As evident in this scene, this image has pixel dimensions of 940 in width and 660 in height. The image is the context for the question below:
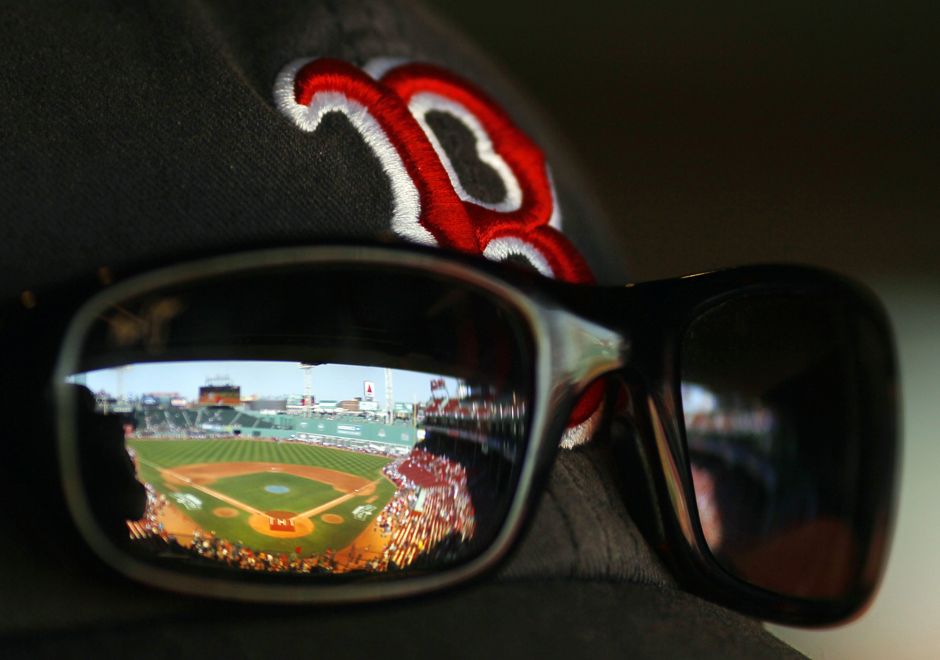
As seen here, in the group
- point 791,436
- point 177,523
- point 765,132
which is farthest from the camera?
point 765,132

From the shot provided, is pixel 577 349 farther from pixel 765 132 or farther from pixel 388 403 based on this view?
pixel 765 132

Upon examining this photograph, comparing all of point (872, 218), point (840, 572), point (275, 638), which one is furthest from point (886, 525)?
point (872, 218)

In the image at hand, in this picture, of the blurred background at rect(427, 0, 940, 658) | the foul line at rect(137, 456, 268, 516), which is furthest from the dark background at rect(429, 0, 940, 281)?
the foul line at rect(137, 456, 268, 516)

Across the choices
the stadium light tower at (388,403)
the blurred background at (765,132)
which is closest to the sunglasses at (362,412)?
the stadium light tower at (388,403)

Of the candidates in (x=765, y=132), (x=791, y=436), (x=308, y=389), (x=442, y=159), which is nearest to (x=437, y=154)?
(x=442, y=159)

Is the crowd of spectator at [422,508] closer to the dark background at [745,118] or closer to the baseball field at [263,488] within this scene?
the baseball field at [263,488]

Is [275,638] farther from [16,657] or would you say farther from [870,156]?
[870,156]
